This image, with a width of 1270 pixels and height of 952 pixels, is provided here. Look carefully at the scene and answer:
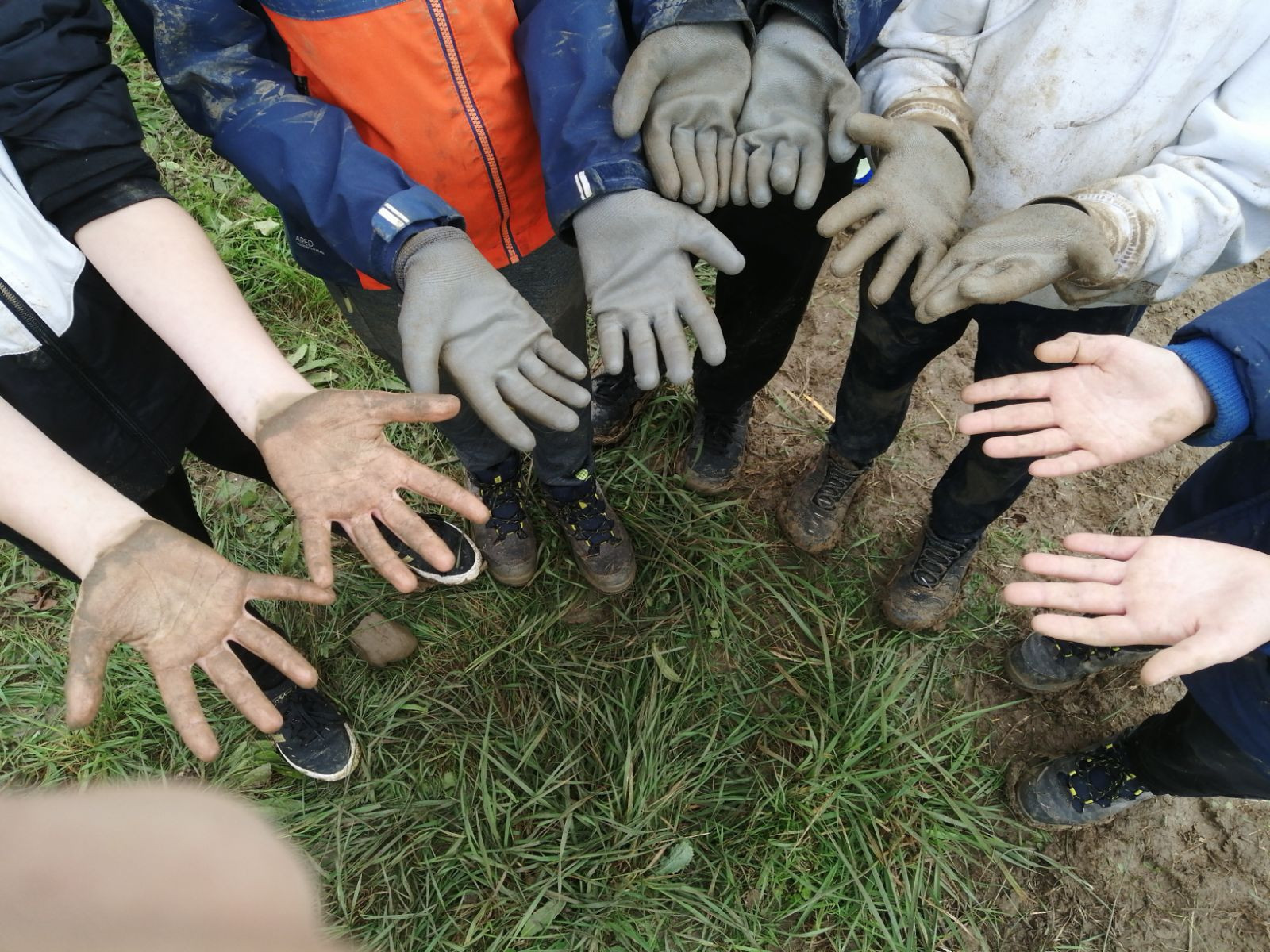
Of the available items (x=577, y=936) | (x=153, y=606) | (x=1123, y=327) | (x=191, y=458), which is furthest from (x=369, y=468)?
(x=191, y=458)

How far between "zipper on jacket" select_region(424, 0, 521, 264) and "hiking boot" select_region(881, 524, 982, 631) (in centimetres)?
146

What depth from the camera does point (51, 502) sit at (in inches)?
45.9

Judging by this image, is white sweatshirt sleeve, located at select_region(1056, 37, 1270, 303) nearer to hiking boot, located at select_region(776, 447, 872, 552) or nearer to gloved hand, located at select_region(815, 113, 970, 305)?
gloved hand, located at select_region(815, 113, 970, 305)

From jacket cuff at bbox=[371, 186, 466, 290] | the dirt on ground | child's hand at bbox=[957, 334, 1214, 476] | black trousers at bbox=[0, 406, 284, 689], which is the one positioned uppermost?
jacket cuff at bbox=[371, 186, 466, 290]

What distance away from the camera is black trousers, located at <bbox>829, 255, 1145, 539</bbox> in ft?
5.13

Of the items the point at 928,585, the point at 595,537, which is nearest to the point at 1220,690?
the point at 928,585

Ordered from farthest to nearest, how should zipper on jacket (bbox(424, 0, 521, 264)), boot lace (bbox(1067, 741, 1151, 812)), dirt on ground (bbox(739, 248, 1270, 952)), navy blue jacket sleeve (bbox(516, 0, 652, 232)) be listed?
dirt on ground (bbox(739, 248, 1270, 952))
boot lace (bbox(1067, 741, 1151, 812))
navy blue jacket sleeve (bbox(516, 0, 652, 232))
zipper on jacket (bbox(424, 0, 521, 264))

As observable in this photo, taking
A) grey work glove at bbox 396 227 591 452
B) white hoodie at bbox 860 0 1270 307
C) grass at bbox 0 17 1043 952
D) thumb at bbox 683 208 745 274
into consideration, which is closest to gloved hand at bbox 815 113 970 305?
white hoodie at bbox 860 0 1270 307

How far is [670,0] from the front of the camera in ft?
4.66

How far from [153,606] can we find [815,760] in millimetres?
1662

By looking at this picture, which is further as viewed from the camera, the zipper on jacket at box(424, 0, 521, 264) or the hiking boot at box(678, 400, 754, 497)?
the hiking boot at box(678, 400, 754, 497)

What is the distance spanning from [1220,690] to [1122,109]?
1100 millimetres

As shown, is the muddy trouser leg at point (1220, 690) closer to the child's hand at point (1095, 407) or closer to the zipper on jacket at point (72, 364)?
the child's hand at point (1095, 407)

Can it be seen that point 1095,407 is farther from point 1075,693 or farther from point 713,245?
point 1075,693
